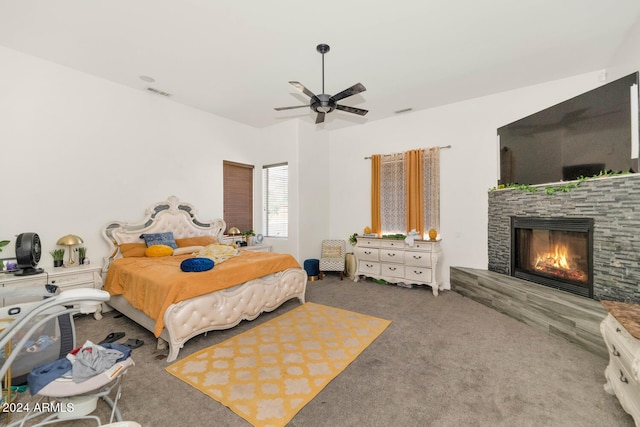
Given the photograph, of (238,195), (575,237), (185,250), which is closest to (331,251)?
(238,195)

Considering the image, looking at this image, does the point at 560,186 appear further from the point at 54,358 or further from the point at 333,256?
the point at 54,358

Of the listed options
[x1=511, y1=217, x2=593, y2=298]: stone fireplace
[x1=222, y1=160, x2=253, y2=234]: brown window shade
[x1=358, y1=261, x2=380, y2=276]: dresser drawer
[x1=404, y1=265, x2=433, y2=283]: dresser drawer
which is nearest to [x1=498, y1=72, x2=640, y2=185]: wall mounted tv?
[x1=511, y1=217, x2=593, y2=298]: stone fireplace

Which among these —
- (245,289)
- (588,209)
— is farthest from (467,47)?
(245,289)

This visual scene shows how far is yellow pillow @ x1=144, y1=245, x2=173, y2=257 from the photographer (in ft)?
12.7

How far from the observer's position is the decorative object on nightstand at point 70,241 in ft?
11.2

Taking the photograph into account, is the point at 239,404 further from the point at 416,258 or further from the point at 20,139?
the point at 20,139

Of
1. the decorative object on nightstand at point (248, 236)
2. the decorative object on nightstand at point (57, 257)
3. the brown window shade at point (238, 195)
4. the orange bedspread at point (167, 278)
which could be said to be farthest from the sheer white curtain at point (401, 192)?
the decorative object on nightstand at point (57, 257)

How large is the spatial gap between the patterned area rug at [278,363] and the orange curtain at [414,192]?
228 centimetres

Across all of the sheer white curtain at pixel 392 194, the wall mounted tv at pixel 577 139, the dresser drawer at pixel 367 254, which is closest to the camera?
the wall mounted tv at pixel 577 139

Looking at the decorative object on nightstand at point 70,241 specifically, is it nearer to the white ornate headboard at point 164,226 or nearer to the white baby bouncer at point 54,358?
the white ornate headboard at point 164,226

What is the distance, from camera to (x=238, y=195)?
5.89 m

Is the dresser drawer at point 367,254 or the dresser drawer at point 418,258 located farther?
the dresser drawer at point 367,254

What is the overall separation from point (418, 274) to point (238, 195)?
4027 mm

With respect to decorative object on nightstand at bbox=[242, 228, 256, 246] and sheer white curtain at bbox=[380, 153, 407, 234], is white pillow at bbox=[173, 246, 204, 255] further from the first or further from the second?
sheer white curtain at bbox=[380, 153, 407, 234]
